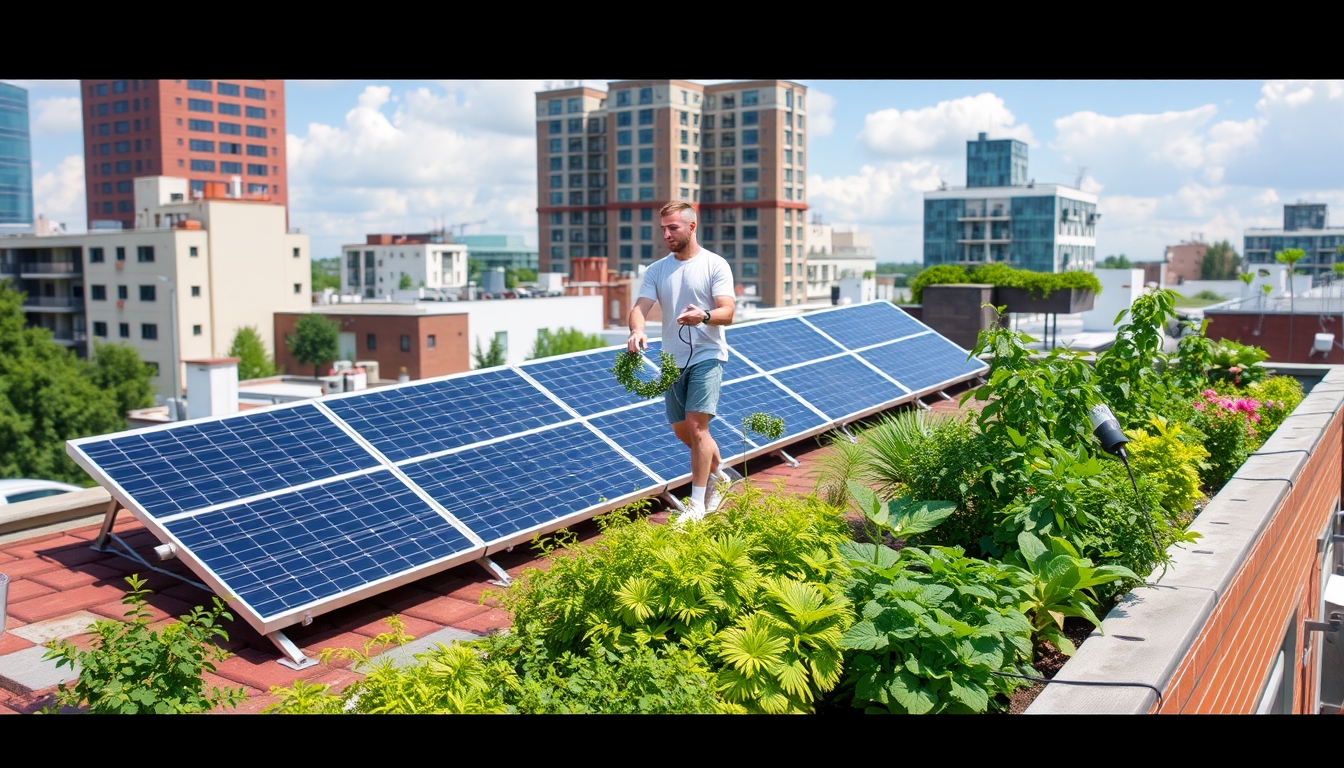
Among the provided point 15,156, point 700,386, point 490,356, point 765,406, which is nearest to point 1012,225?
point 490,356

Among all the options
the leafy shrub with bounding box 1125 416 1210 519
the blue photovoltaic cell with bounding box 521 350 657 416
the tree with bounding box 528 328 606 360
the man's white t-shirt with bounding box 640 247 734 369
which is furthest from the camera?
the tree with bounding box 528 328 606 360

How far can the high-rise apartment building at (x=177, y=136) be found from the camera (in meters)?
132

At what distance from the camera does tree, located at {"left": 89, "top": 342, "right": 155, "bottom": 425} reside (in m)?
62.0

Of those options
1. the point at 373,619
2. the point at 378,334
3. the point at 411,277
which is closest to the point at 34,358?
the point at 378,334

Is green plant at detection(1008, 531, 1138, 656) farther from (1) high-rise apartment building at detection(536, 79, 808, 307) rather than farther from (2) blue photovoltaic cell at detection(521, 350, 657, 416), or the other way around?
(1) high-rise apartment building at detection(536, 79, 808, 307)

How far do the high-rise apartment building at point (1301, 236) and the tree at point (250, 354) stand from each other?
9958 centimetres

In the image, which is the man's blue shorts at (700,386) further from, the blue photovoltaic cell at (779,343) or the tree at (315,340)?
the tree at (315,340)

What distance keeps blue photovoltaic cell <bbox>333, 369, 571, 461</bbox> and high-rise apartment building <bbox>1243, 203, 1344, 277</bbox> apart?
123 metres

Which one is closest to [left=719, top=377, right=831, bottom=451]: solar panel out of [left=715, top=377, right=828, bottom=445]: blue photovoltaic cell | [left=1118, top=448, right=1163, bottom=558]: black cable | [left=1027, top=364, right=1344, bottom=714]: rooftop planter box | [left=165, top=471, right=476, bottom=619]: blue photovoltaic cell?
[left=715, top=377, right=828, bottom=445]: blue photovoltaic cell

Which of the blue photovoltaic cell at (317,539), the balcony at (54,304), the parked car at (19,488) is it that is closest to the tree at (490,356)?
the balcony at (54,304)

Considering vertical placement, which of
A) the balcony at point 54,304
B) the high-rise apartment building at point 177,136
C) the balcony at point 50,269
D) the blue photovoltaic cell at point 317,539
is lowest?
the balcony at point 54,304

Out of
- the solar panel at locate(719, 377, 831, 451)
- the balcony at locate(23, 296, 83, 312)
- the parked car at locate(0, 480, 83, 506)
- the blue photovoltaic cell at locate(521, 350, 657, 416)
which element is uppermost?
the blue photovoltaic cell at locate(521, 350, 657, 416)

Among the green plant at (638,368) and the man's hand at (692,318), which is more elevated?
the man's hand at (692,318)

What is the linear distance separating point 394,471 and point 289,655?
1550 mm
